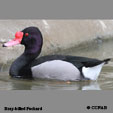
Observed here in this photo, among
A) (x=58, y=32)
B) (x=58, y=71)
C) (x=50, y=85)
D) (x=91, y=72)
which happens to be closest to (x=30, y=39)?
(x=58, y=71)

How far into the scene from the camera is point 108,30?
14.7m

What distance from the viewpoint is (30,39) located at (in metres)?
10.1

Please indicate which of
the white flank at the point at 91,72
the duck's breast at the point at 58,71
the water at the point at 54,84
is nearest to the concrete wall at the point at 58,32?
the water at the point at 54,84

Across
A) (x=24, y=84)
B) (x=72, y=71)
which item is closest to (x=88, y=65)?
(x=72, y=71)

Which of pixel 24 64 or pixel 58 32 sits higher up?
pixel 58 32

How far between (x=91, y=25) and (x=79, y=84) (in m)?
5.09

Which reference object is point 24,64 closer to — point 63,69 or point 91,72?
point 63,69

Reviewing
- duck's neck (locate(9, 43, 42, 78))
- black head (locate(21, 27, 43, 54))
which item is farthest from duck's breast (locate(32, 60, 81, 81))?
black head (locate(21, 27, 43, 54))

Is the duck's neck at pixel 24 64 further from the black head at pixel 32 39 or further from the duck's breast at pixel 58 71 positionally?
the duck's breast at pixel 58 71

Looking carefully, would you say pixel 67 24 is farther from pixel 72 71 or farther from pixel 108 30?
pixel 72 71

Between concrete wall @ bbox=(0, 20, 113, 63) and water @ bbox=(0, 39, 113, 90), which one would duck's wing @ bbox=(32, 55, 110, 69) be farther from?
concrete wall @ bbox=(0, 20, 113, 63)

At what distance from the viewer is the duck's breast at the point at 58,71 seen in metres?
9.50

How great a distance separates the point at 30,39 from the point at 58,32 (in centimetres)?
298

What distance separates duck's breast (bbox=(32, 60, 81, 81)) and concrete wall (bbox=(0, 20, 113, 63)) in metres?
1.57
